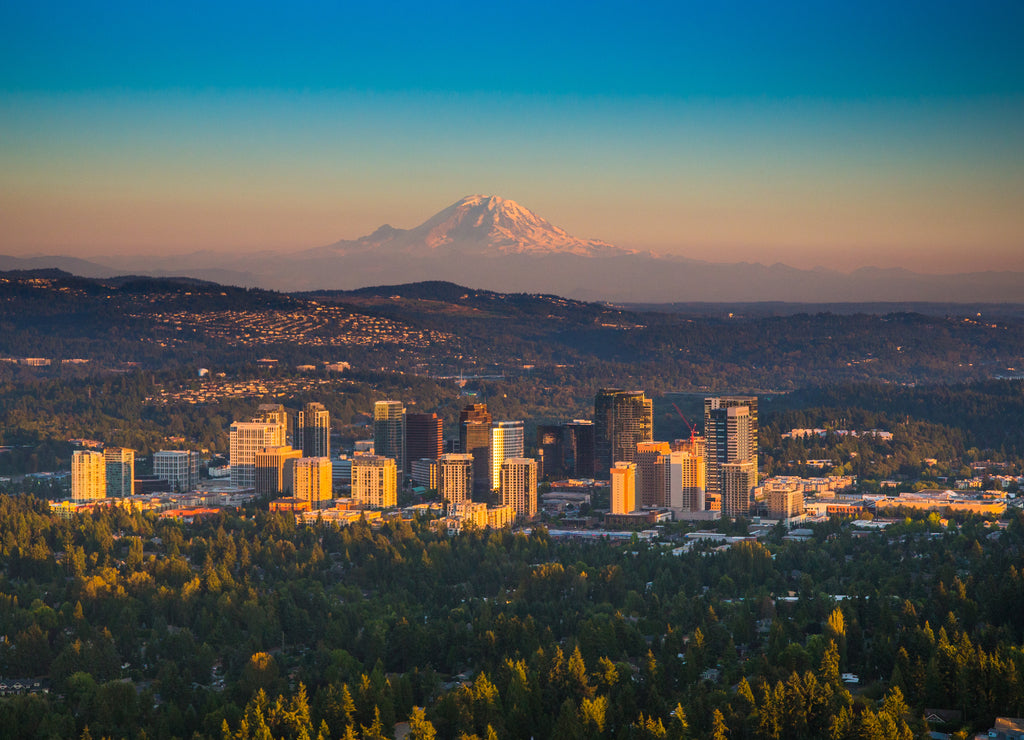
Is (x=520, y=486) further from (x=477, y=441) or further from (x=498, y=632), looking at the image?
(x=498, y=632)

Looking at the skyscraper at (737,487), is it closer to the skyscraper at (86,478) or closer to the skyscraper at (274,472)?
the skyscraper at (274,472)

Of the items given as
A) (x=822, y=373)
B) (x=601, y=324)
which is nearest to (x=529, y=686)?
(x=822, y=373)

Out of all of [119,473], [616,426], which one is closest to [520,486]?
[616,426]

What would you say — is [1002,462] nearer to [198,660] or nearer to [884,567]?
[884,567]

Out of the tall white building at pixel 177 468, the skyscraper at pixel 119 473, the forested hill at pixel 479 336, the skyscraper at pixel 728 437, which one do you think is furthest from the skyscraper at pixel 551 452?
the forested hill at pixel 479 336

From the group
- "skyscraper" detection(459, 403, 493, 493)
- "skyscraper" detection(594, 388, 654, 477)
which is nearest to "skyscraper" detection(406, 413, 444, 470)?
"skyscraper" detection(459, 403, 493, 493)

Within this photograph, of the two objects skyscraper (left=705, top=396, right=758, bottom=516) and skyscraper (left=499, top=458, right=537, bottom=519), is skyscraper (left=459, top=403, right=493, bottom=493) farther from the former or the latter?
skyscraper (left=705, top=396, right=758, bottom=516)
